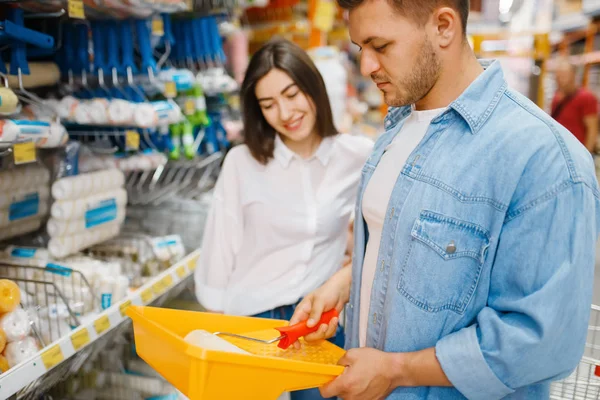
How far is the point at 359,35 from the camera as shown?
1.20m

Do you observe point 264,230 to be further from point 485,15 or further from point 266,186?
point 485,15

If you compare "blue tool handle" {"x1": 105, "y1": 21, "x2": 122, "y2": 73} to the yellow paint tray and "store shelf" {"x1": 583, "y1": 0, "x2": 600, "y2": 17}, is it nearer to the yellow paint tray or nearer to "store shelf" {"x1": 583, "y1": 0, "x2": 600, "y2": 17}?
the yellow paint tray

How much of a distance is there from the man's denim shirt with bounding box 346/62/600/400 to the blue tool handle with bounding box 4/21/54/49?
4.08 feet

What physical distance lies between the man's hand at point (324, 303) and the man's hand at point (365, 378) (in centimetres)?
25

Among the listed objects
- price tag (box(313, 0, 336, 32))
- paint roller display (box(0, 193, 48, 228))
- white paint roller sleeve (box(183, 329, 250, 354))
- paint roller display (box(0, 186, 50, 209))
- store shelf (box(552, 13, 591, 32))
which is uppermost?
store shelf (box(552, 13, 591, 32))

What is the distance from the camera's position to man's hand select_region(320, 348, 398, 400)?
3.77 ft

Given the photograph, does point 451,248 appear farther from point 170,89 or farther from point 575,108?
point 575,108

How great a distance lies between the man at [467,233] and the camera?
3.36ft

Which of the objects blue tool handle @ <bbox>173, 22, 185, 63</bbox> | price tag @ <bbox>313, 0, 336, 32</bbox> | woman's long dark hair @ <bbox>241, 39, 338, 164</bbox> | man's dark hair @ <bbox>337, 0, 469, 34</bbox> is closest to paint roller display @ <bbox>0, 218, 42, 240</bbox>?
woman's long dark hair @ <bbox>241, 39, 338, 164</bbox>

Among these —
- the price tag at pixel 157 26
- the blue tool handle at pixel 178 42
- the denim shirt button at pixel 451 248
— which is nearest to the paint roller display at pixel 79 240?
the price tag at pixel 157 26

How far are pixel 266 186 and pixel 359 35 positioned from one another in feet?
2.96

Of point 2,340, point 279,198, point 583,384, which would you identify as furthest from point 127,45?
point 583,384

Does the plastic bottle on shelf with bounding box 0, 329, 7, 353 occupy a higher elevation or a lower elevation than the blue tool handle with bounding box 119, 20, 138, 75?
lower

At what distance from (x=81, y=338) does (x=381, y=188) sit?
37.8 inches
